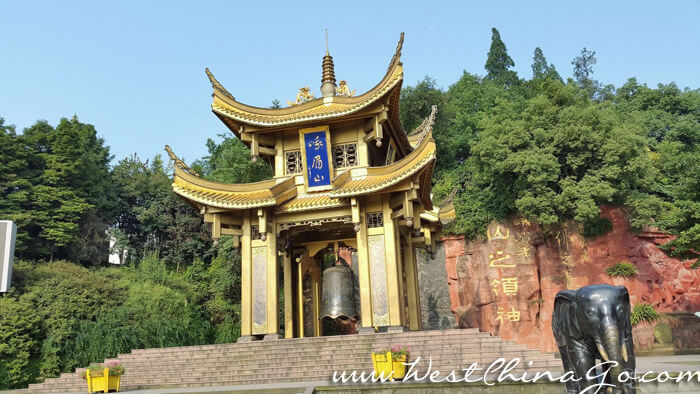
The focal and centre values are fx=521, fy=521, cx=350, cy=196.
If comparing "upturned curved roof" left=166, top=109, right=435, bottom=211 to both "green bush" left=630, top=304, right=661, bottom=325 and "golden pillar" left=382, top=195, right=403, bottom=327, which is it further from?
"green bush" left=630, top=304, right=661, bottom=325

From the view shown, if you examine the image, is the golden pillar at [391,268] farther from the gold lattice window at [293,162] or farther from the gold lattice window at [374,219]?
the gold lattice window at [293,162]

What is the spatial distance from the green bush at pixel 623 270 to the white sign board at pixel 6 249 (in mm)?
23355

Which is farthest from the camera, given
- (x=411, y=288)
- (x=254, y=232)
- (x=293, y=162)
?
(x=411, y=288)

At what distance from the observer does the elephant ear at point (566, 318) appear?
580 centimetres

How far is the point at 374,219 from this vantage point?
14266mm

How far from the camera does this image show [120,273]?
2598 cm

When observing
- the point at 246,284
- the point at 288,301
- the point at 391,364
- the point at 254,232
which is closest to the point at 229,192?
the point at 254,232

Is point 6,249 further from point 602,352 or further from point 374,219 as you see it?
point 602,352

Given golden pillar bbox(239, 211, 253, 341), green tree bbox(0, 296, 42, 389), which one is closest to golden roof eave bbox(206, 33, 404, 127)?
golden pillar bbox(239, 211, 253, 341)

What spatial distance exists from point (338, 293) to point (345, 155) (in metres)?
4.01

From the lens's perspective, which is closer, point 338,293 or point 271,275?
point 271,275

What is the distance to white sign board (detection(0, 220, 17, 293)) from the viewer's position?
1653 centimetres

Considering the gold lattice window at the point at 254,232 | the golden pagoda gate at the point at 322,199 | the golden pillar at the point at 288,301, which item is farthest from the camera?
the golden pillar at the point at 288,301

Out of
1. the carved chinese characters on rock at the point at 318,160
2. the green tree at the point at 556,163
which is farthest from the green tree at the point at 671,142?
the carved chinese characters on rock at the point at 318,160
